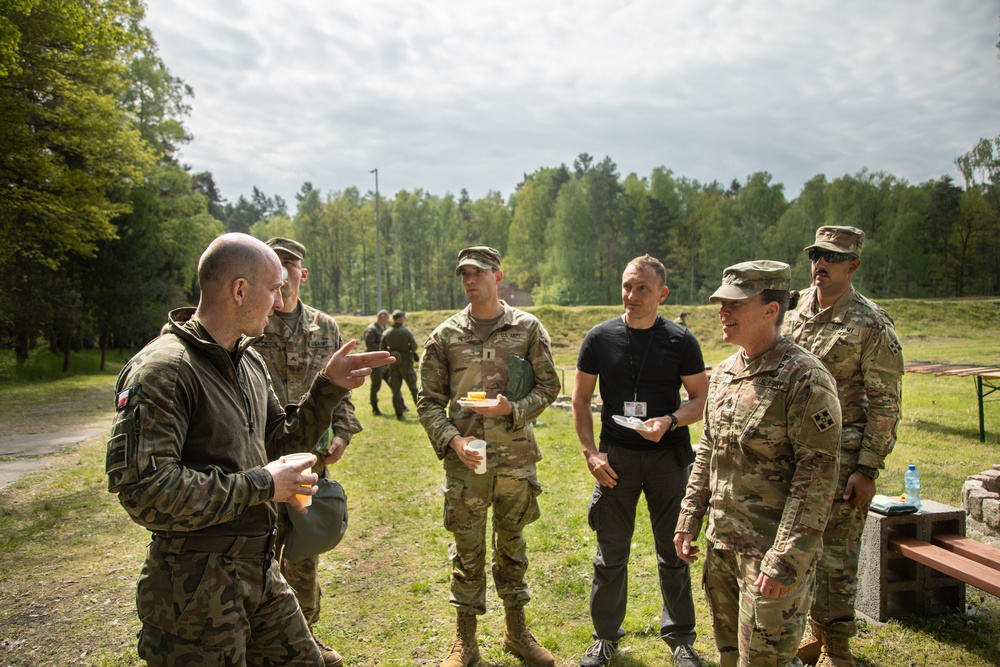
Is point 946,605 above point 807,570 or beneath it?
beneath

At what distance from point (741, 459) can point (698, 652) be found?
1873mm

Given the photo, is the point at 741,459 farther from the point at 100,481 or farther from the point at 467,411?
the point at 100,481

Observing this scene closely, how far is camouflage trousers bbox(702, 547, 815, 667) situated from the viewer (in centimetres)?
259

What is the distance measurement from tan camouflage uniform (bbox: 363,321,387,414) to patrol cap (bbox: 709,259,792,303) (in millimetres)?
11253

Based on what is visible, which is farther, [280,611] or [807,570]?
[807,570]

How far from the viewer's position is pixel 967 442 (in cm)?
788

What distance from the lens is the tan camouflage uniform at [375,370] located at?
44.9 ft

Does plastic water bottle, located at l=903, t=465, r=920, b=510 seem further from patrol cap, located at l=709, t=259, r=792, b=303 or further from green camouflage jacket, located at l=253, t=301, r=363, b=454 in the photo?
green camouflage jacket, located at l=253, t=301, r=363, b=454

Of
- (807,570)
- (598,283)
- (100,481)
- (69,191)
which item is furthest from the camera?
(598,283)

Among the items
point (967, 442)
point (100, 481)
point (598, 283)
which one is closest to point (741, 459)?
point (967, 442)

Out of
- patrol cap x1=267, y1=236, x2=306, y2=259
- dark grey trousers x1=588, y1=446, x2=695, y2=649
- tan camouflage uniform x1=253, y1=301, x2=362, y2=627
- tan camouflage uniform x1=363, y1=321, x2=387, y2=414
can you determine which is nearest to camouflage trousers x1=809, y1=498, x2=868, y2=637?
dark grey trousers x1=588, y1=446, x2=695, y2=649

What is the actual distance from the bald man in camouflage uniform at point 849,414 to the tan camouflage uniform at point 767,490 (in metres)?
1.01

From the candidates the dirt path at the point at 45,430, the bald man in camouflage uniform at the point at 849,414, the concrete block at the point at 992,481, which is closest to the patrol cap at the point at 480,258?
the bald man in camouflage uniform at the point at 849,414

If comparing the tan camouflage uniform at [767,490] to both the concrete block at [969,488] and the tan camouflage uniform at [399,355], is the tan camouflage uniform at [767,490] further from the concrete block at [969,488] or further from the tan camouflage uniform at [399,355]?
the tan camouflage uniform at [399,355]
